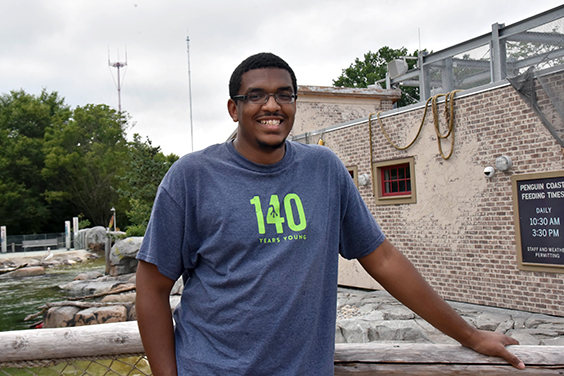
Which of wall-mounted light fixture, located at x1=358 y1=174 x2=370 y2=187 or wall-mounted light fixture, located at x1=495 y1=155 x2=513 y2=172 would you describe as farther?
wall-mounted light fixture, located at x1=358 y1=174 x2=370 y2=187

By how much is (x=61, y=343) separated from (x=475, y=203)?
8.48 meters

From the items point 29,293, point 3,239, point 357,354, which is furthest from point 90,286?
point 357,354

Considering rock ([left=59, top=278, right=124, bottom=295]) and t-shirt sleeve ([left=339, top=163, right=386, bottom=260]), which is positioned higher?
t-shirt sleeve ([left=339, top=163, right=386, bottom=260])

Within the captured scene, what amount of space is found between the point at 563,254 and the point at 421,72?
5.27 metres

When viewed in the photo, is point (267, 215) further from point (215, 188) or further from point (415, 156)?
point (415, 156)

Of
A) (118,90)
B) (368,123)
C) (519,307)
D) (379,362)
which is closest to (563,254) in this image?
(519,307)

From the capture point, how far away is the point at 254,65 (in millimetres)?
1716

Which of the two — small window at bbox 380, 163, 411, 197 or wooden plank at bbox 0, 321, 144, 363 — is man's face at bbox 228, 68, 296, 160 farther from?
small window at bbox 380, 163, 411, 197

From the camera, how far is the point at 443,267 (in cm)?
981

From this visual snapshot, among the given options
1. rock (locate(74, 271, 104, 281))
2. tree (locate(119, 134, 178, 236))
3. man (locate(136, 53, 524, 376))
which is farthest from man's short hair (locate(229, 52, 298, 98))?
tree (locate(119, 134, 178, 236))

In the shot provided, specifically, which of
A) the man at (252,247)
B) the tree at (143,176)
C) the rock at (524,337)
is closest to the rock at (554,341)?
the rock at (524,337)

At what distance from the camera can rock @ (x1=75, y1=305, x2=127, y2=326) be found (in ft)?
40.1

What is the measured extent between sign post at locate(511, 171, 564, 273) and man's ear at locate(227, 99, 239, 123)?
7.60 metres

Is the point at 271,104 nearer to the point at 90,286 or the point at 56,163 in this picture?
the point at 90,286
